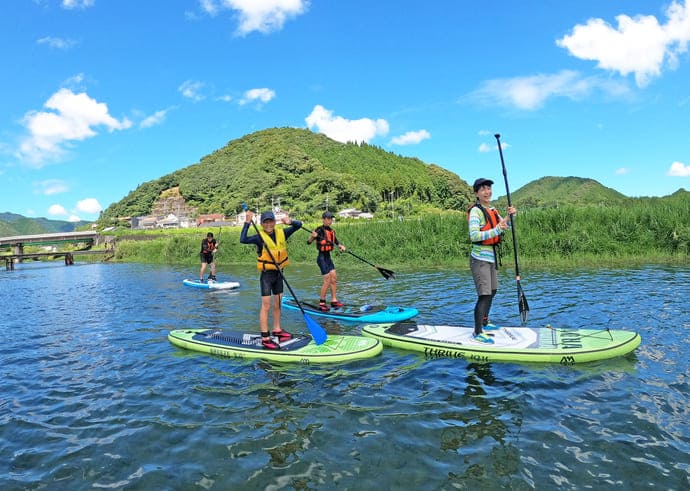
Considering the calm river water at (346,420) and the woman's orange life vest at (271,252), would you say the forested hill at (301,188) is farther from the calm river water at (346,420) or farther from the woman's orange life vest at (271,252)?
the calm river water at (346,420)

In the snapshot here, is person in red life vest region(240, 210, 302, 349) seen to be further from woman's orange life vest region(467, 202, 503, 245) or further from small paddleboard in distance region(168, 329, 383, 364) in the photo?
woman's orange life vest region(467, 202, 503, 245)

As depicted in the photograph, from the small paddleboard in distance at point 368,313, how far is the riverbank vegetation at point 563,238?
906 centimetres

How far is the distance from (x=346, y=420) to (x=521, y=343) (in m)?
3.57

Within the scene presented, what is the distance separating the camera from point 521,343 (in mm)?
6930

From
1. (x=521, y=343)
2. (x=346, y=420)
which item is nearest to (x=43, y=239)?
(x=346, y=420)

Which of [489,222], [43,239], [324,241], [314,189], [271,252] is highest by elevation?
[314,189]

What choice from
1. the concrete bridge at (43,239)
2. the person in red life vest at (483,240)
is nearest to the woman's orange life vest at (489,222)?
the person in red life vest at (483,240)

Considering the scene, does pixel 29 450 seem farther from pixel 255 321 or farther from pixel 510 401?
pixel 255 321

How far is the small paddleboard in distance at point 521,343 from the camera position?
6445 millimetres

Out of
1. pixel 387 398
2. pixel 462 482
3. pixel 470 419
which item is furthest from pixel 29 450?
pixel 470 419

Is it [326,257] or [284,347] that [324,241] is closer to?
[326,257]

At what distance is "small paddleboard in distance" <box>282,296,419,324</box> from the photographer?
10.2 m

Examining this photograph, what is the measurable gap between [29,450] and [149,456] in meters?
1.51

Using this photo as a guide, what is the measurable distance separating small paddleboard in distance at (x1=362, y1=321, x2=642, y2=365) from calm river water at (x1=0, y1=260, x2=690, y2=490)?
0.69 ft
